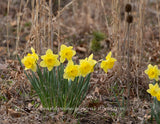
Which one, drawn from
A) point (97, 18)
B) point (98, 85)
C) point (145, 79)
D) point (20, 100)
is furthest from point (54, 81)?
point (97, 18)

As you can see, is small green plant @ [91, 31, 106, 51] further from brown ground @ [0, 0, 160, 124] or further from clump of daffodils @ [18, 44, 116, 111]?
clump of daffodils @ [18, 44, 116, 111]

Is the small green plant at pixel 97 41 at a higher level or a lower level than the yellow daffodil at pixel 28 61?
higher

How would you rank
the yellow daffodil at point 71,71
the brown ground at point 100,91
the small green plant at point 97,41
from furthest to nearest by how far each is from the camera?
the small green plant at point 97,41 → the brown ground at point 100,91 → the yellow daffodil at point 71,71

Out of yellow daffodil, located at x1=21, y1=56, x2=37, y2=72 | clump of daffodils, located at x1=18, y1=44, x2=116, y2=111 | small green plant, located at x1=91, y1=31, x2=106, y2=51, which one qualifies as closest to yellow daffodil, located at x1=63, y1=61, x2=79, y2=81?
clump of daffodils, located at x1=18, y1=44, x2=116, y2=111

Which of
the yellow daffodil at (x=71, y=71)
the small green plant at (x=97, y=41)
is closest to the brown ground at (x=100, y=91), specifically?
the small green plant at (x=97, y=41)

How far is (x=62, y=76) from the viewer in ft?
6.64

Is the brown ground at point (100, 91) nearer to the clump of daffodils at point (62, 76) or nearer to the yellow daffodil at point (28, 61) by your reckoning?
the clump of daffodils at point (62, 76)

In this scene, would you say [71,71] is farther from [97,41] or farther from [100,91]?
[97,41]

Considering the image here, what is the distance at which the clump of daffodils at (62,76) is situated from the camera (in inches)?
74.5

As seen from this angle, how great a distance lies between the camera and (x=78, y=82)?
210cm

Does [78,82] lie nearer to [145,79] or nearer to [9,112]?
[9,112]

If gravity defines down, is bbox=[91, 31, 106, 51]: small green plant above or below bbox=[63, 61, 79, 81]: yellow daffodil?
above

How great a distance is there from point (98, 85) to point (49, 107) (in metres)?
0.87

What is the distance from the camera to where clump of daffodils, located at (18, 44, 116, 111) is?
189 centimetres
